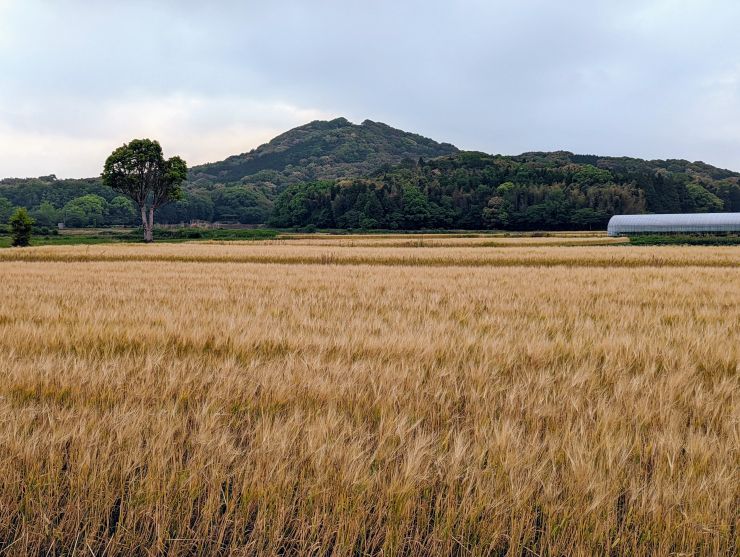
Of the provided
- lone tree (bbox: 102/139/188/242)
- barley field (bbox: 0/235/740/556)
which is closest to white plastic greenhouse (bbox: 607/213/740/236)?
lone tree (bbox: 102/139/188/242)

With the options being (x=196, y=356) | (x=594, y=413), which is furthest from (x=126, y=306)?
(x=594, y=413)

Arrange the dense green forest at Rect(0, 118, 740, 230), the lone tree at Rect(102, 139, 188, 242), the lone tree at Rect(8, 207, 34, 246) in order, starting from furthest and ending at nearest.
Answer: the dense green forest at Rect(0, 118, 740, 230) → the lone tree at Rect(102, 139, 188, 242) → the lone tree at Rect(8, 207, 34, 246)

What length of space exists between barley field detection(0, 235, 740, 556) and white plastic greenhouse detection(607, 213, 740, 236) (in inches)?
2952

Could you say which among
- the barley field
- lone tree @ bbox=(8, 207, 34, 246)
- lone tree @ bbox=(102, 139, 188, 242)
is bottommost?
the barley field

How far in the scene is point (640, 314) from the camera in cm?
814

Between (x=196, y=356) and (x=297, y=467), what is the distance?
113 inches

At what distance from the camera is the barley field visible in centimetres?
186

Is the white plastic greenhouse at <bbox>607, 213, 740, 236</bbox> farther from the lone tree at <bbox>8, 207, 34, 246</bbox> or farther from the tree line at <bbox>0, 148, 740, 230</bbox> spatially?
the lone tree at <bbox>8, 207, 34, 246</bbox>

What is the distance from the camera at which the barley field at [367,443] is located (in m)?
1.86

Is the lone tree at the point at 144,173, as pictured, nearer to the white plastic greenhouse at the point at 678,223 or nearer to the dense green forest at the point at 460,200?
the dense green forest at the point at 460,200

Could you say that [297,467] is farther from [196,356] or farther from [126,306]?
[126,306]

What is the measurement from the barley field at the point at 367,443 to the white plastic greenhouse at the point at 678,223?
246 ft

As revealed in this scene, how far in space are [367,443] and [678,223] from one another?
80.5 m

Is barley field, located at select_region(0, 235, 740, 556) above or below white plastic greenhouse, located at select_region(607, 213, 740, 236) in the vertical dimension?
below
